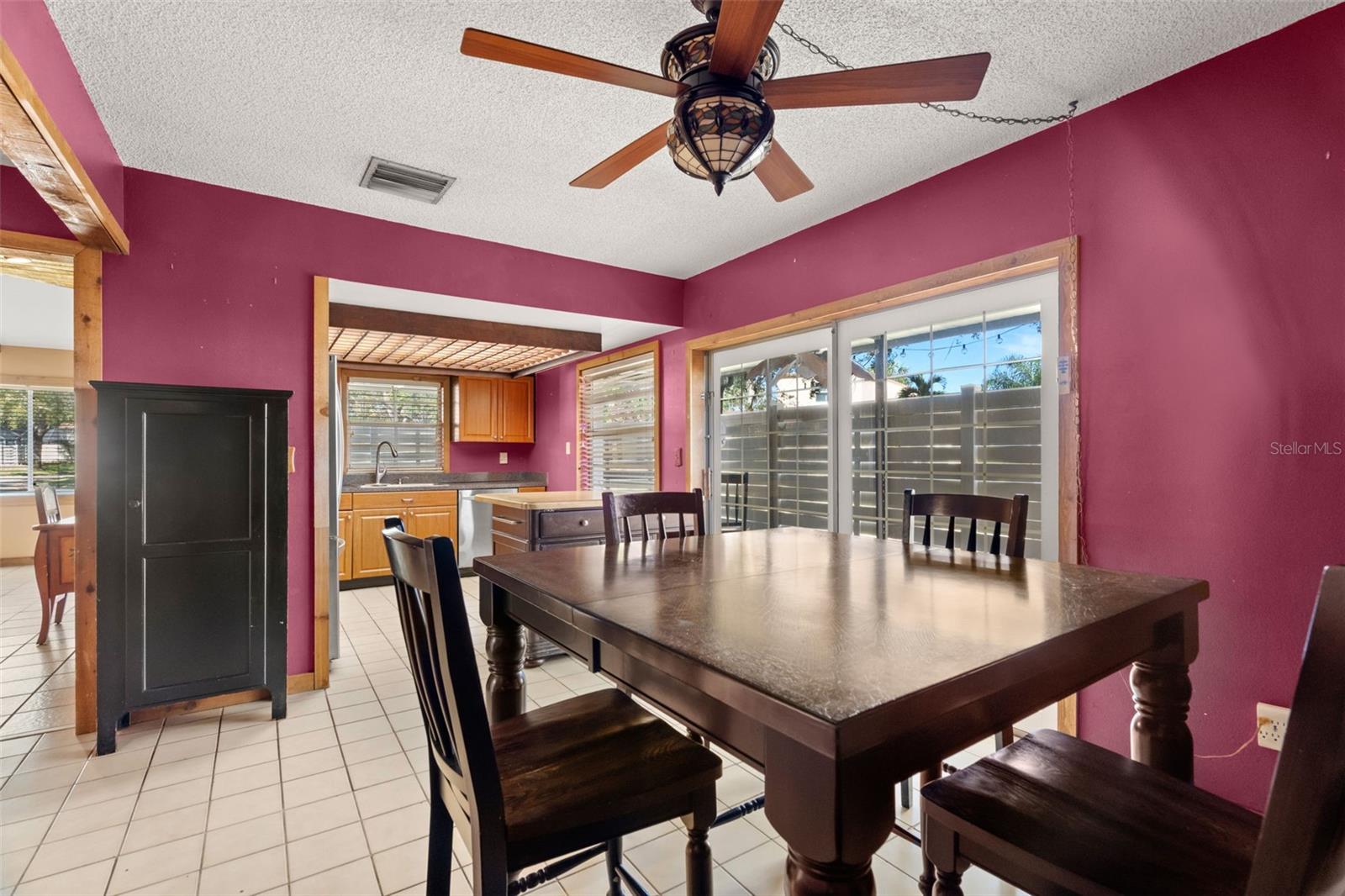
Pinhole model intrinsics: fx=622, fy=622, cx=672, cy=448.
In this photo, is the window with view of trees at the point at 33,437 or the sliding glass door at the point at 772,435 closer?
the sliding glass door at the point at 772,435

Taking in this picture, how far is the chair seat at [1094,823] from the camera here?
0.88m

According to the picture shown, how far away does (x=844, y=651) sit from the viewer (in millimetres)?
938

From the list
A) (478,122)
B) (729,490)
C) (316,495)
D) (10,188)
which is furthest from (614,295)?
(10,188)

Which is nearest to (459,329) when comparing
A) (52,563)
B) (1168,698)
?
(52,563)

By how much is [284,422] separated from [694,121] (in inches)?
90.8

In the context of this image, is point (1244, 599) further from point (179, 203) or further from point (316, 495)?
point (179, 203)

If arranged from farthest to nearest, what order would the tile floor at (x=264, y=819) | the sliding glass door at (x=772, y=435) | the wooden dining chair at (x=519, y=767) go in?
the sliding glass door at (x=772, y=435)
the tile floor at (x=264, y=819)
the wooden dining chair at (x=519, y=767)

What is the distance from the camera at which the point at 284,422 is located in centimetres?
277

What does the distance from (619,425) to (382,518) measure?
2162 mm

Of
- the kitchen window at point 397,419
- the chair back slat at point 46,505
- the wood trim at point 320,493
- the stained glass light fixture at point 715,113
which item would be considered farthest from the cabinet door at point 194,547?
the kitchen window at point 397,419

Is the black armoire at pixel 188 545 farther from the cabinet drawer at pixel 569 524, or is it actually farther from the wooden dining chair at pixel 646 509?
the wooden dining chair at pixel 646 509

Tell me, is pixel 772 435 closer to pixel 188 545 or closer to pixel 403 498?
pixel 188 545

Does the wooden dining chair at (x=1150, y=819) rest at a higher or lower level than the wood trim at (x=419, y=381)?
lower

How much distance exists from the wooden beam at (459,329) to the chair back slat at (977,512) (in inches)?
132
